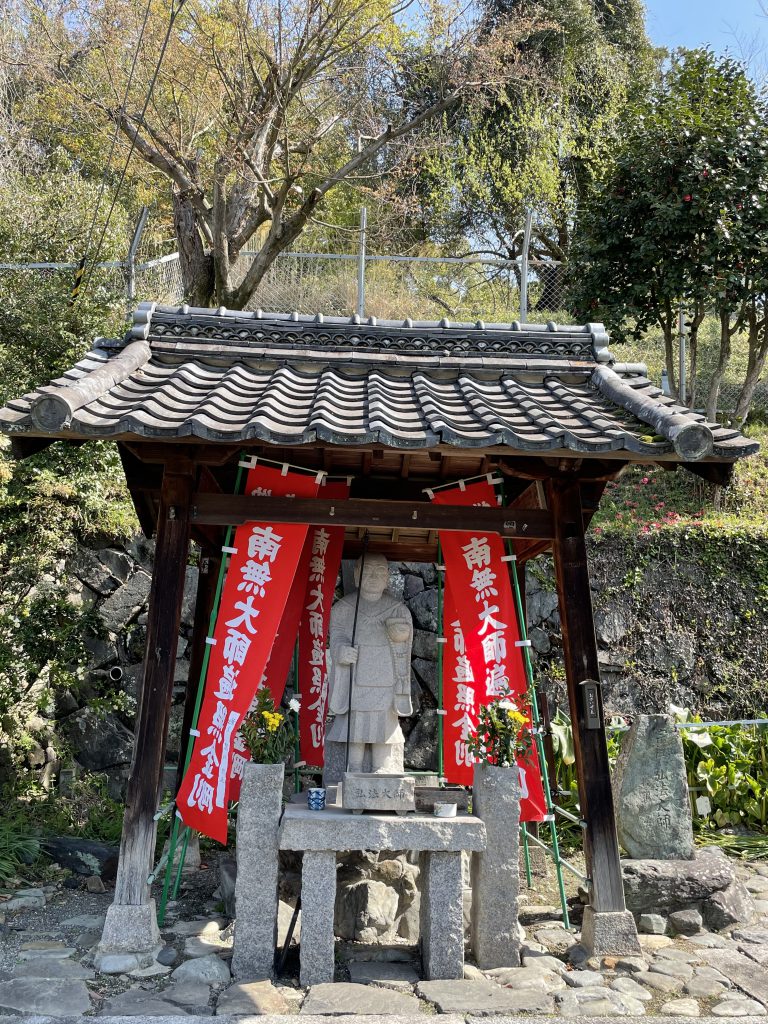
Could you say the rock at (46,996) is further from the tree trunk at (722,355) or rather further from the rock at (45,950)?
the tree trunk at (722,355)

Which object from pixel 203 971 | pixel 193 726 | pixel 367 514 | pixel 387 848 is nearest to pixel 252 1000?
pixel 203 971

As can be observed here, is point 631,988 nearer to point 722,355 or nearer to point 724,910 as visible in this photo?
point 724,910

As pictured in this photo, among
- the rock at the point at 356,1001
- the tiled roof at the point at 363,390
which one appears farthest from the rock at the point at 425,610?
the rock at the point at 356,1001

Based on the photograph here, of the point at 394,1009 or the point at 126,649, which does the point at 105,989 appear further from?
the point at 126,649

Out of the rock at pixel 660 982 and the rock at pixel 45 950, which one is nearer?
the rock at pixel 660 982

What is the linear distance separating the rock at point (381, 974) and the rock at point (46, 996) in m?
1.57

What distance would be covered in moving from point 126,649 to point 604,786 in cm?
629

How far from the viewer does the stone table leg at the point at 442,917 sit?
4.92 meters

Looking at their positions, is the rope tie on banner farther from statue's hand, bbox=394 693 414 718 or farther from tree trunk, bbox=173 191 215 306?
tree trunk, bbox=173 191 215 306

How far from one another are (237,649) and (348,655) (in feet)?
3.23

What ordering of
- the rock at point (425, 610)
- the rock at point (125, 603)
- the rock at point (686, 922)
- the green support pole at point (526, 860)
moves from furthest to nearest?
the rock at point (425, 610)
the rock at point (125, 603)
the green support pole at point (526, 860)
the rock at point (686, 922)

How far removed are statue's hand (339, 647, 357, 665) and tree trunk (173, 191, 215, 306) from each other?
8378 mm

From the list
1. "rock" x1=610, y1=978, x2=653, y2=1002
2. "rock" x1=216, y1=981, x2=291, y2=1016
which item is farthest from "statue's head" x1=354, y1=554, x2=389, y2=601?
"rock" x1=610, y1=978, x2=653, y2=1002

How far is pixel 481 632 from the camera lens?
6.36m
